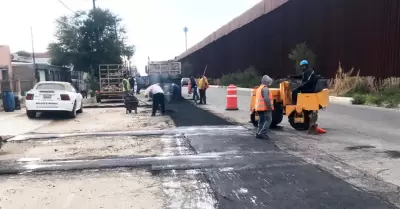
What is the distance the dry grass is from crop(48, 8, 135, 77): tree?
24284 mm

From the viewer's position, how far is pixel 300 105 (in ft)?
33.8

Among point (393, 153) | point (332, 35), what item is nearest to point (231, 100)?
point (332, 35)

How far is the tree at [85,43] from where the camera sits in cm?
4025

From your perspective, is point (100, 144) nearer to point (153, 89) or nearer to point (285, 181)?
point (285, 181)

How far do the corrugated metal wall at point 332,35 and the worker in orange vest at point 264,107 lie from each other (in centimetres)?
1185

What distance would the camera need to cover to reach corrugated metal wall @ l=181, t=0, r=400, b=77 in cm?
1977

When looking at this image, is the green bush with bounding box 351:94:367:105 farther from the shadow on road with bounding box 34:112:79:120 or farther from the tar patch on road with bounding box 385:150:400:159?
the shadow on road with bounding box 34:112:79:120

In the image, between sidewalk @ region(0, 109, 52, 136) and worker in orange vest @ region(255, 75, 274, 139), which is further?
sidewalk @ region(0, 109, 52, 136)

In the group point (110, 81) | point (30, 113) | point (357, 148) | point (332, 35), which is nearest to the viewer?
point (357, 148)

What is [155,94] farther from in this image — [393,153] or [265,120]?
[393,153]

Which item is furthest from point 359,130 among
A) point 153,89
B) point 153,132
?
point 153,89

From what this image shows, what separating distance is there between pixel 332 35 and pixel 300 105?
53.1 ft

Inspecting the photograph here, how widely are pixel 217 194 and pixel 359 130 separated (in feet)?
22.4

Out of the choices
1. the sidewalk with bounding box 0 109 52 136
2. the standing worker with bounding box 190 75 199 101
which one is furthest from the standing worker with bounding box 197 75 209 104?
the sidewalk with bounding box 0 109 52 136
